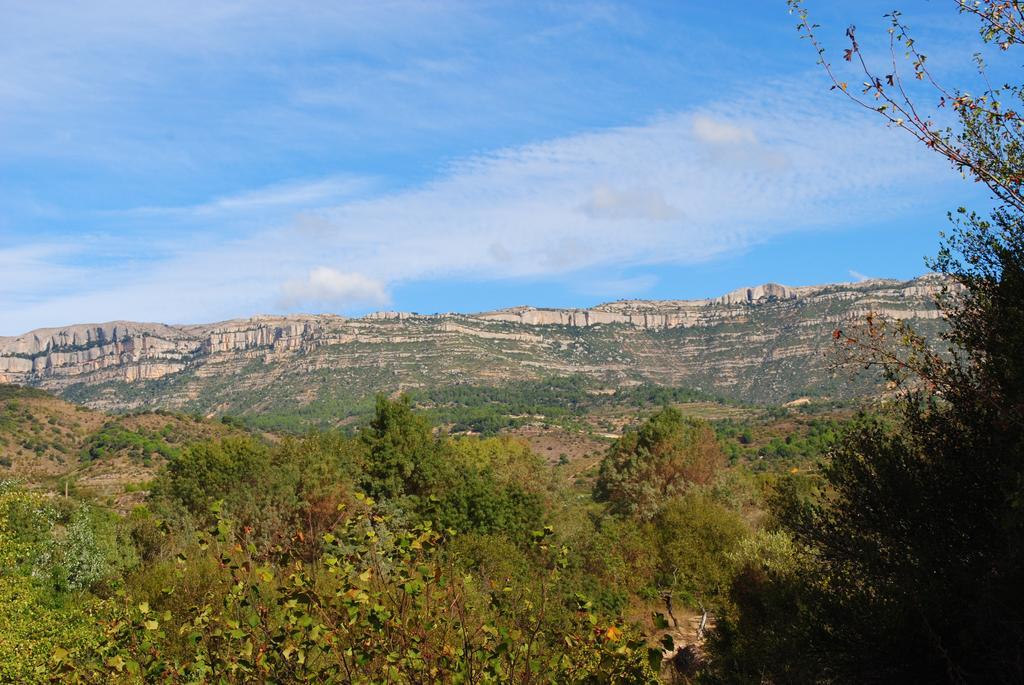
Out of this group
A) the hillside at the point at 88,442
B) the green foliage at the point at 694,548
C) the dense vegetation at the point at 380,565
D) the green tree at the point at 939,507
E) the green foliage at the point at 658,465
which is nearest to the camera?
the dense vegetation at the point at 380,565

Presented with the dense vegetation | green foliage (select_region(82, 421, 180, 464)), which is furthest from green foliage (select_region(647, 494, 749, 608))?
green foliage (select_region(82, 421, 180, 464))

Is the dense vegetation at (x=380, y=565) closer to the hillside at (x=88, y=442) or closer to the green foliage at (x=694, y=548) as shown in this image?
the green foliage at (x=694, y=548)

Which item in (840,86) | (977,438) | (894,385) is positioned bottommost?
(977,438)

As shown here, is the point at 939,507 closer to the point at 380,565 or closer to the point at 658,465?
the point at 380,565

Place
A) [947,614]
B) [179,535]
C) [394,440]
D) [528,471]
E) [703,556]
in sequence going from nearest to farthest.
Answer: [947,614]
[179,535]
[703,556]
[394,440]
[528,471]

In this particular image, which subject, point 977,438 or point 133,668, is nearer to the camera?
point 133,668

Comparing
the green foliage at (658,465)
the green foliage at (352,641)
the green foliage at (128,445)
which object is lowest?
the green foliage at (128,445)

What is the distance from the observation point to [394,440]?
181 feet

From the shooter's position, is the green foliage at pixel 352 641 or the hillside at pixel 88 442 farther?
the hillside at pixel 88 442

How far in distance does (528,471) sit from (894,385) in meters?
56.7

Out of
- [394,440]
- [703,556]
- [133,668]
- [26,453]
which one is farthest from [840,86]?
[26,453]

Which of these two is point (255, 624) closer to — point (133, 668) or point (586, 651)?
point (133, 668)

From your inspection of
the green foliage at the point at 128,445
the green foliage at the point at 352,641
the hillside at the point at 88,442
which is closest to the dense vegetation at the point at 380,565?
the green foliage at the point at 352,641

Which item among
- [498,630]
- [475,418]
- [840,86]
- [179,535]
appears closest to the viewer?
[498,630]
